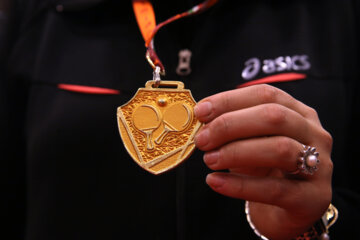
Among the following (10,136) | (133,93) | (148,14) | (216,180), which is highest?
(148,14)

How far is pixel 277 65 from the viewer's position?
3.44 ft

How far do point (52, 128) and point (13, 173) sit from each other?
356 millimetres

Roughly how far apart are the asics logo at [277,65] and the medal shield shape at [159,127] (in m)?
0.37

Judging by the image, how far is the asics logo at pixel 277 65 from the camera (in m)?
1.04

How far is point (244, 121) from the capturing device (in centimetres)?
65

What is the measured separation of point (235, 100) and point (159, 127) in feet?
0.67

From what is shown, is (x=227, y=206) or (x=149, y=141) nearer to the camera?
(x=149, y=141)

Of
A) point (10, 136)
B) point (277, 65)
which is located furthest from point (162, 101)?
point (10, 136)

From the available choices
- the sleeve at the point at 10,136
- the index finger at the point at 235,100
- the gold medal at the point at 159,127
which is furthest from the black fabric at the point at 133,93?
the index finger at the point at 235,100

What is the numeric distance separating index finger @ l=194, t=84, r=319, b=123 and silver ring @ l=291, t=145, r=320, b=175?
12 cm

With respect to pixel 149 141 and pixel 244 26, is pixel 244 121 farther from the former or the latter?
pixel 244 26

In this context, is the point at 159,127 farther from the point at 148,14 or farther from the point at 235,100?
the point at 148,14

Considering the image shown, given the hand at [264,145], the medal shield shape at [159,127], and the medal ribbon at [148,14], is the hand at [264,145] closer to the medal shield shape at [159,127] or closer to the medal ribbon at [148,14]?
the medal shield shape at [159,127]


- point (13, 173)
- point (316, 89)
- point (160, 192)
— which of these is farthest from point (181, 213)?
point (13, 173)
